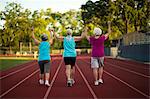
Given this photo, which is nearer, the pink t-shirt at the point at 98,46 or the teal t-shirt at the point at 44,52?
the teal t-shirt at the point at 44,52

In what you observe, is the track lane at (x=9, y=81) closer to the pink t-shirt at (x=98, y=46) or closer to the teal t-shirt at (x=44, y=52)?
the teal t-shirt at (x=44, y=52)

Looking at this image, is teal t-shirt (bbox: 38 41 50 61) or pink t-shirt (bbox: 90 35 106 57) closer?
teal t-shirt (bbox: 38 41 50 61)

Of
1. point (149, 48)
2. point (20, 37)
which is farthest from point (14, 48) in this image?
point (149, 48)

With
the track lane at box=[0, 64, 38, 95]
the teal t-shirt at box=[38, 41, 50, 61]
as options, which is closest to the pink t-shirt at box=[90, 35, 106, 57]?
the teal t-shirt at box=[38, 41, 50, 61]

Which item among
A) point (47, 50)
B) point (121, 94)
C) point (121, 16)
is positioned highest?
point (121, 16)

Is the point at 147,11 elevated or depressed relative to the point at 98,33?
elevated

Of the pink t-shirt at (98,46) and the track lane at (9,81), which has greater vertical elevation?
the pink t-shirt at (98,46)

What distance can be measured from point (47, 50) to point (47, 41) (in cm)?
34

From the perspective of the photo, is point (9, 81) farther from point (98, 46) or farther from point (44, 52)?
point (98, 46)

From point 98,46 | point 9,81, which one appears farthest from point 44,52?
point 9,81

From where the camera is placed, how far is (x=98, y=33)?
12125 millimetres

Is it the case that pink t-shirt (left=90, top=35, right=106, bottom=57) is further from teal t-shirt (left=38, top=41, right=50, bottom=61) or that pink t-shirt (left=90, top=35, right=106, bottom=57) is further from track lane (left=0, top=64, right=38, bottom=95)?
track lane (left=0, top=64, right=38, bottom=95)

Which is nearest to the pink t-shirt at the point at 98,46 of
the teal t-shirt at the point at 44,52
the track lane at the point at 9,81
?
the teal t-shirt at the point at 44,52

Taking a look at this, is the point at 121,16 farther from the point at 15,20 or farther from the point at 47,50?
the point at 47,50
